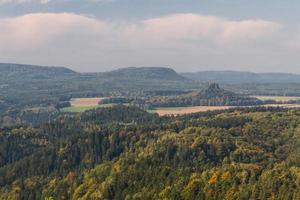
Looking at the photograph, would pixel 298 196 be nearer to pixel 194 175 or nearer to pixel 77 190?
pixel 194 175

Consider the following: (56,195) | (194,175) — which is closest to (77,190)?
(56,195)

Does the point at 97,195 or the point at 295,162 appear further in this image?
the point at 295,162

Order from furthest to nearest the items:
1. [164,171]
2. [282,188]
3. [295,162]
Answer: [295,162] < [164,171] < [282,188]

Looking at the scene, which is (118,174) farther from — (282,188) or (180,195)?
(282,188)

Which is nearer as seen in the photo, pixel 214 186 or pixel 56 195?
pixel 214 186

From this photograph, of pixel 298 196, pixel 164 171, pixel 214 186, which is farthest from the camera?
pixel 164 171

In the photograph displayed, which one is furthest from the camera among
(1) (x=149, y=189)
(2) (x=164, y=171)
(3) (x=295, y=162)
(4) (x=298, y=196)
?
(3) (x=295, y=162)

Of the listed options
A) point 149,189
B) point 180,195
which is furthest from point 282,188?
point 149,189

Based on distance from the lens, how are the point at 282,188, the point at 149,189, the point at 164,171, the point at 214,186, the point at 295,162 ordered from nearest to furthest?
the point at 282,188 < the point at 214,186 < the point at 149,189 < the point at 164,171 < the point at 295,162

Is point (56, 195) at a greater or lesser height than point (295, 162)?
lesser
